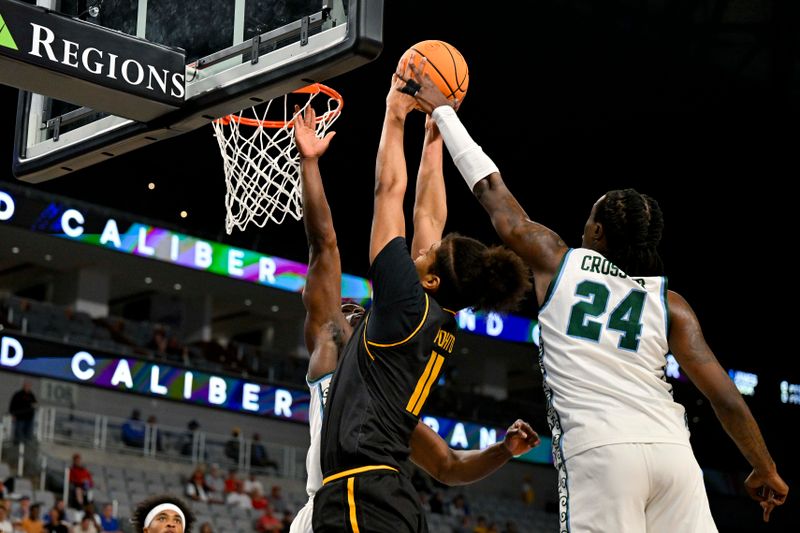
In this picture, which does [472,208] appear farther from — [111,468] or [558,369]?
[558,369]

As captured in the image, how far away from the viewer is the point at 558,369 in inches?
146

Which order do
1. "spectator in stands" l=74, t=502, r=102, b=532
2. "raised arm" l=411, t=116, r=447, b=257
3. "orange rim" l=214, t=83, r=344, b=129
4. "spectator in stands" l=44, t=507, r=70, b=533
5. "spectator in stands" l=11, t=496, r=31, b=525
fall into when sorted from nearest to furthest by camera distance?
"raised arm" l=411, t=116, r=447, b=257
"orange rim" l=214, t=83, r=344, b=129
"spectator in stands" l=44, t=507, r=70, b=533
"spectator in stands" l=11, t=496, r=31, b=525
"spectator in stands" l=74, t=502, r=102, b=532

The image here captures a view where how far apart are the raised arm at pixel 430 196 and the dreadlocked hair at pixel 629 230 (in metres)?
0.82

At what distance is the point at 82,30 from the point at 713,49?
13.5m

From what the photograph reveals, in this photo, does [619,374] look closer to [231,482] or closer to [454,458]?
[454,458]

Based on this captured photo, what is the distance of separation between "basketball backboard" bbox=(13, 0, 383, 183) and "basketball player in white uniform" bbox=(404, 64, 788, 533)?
971mm

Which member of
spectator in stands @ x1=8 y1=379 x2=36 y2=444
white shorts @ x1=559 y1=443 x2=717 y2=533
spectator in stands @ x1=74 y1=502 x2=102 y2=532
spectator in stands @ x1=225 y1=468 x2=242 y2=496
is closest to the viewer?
white shorts @ x1=559 y1=443 x2=717 y2=533

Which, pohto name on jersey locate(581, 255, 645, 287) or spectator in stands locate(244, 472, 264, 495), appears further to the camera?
spectator in stands locate(244, 472, 264, 495)

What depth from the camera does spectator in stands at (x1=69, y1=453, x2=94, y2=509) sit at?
50.3 feet

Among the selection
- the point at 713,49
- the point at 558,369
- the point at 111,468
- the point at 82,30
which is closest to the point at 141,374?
the point at 111,468

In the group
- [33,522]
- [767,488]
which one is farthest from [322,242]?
[33,522]

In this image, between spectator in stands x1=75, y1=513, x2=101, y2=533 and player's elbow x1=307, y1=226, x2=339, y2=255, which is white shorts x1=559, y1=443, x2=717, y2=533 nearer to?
player's elbow x1=307, y1=226, x2=339, y2=255

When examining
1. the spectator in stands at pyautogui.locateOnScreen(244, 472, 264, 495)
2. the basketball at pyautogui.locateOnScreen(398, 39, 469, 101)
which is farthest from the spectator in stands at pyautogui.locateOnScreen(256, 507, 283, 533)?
the basketball at pyautogui.locateOnScreen(398, 39, 469, 101)

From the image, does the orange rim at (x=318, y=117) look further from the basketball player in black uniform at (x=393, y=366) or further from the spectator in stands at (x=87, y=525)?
the spectator in stands at (x=87, y=525)
